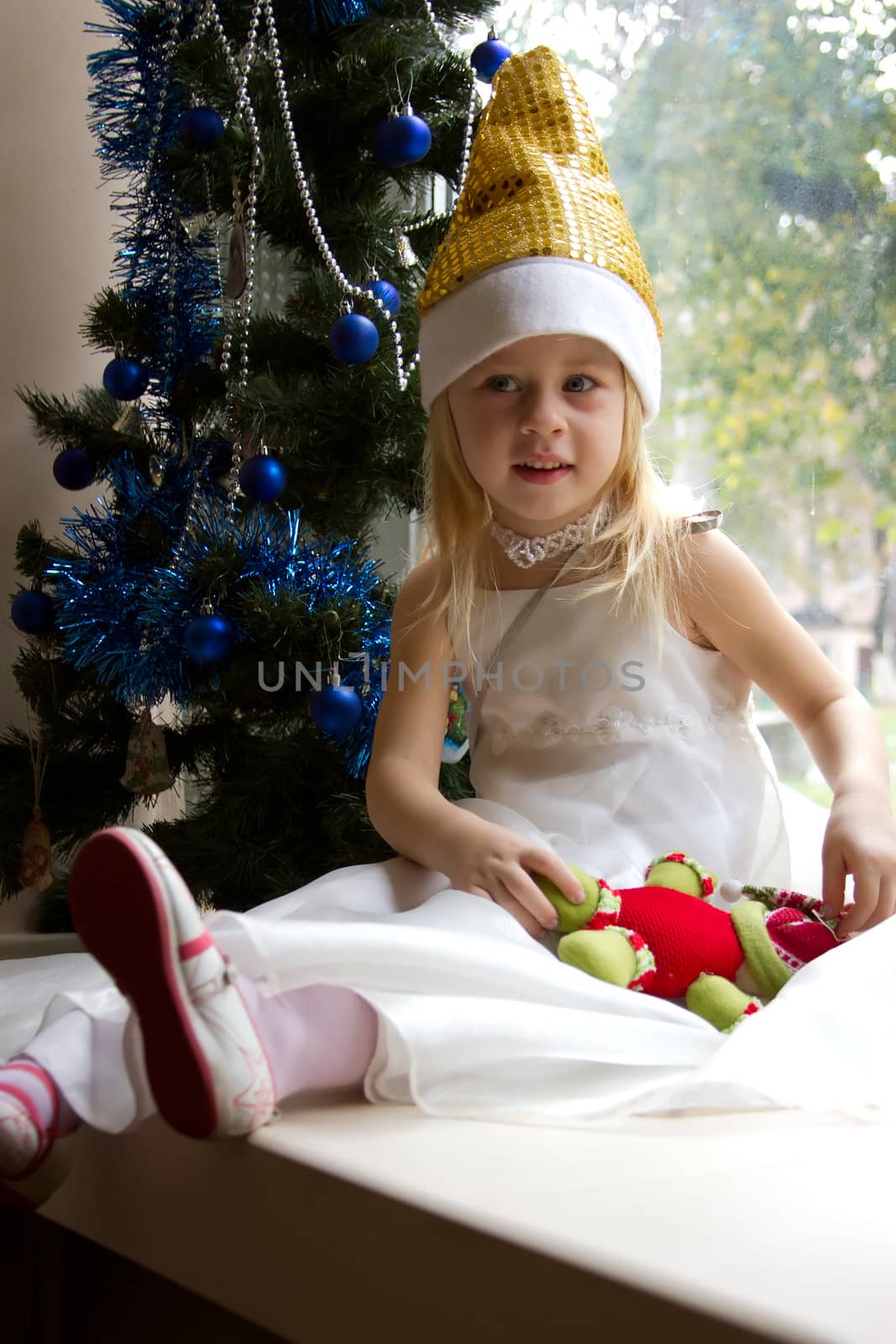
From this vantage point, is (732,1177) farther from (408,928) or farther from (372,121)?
(372,121)

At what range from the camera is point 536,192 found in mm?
1020

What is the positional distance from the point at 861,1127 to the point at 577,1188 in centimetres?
19

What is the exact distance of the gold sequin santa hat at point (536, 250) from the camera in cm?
99

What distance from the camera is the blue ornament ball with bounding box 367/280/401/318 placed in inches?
47.3

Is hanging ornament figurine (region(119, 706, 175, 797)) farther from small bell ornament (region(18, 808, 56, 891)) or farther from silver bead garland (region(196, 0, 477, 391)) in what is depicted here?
silver bead garland (region(196, 0, 477, 391))

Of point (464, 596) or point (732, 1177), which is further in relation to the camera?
point (464, 596)

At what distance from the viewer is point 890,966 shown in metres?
0.77

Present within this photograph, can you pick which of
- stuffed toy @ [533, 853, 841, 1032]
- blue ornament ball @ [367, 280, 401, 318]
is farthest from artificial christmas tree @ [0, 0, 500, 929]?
stuffed toy @ [533, 853, 841, 1032]

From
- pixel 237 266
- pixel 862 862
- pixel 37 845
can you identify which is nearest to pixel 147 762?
pixel 37 845

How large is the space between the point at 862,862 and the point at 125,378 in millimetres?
884

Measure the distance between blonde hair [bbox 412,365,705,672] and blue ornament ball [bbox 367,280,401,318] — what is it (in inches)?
6.4

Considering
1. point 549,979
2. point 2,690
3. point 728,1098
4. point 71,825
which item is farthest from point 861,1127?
point 2,690

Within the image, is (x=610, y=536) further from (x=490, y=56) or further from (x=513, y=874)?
(x=490, y=56)

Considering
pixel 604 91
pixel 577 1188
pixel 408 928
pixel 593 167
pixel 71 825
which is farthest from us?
pixel 604 91
